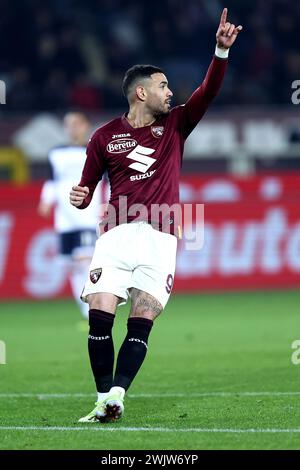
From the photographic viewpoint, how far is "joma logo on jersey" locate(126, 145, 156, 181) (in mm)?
7703

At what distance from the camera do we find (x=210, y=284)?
58.1 ft

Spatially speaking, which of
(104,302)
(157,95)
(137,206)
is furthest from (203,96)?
(104,302)

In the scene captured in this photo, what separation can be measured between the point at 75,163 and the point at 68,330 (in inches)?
77.2

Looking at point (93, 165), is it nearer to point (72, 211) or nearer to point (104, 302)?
point (104, 302)

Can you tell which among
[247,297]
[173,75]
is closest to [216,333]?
[247,297]

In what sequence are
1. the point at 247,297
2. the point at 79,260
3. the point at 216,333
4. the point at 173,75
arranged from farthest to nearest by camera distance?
the point at 173,75
the point at 247,297
the point at 79,260
the point at 216,333

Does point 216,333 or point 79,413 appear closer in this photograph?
point 79,413

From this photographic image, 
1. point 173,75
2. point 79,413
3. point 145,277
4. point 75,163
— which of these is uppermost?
point 173,75

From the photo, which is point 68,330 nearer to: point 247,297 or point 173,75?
point 247,297

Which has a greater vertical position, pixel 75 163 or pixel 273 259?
pixel 75 163

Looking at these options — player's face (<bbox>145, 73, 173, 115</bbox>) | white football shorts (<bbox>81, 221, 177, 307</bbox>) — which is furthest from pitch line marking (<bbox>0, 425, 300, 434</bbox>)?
player's face (<bbox>145, 73, 173, 115</bbox>)

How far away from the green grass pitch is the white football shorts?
0.84m

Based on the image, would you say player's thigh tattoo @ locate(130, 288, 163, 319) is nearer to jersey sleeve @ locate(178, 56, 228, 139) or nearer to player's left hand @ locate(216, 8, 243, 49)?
jersey sleeve @ locate(178, 56, 228, 139)

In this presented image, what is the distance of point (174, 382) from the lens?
938cm
